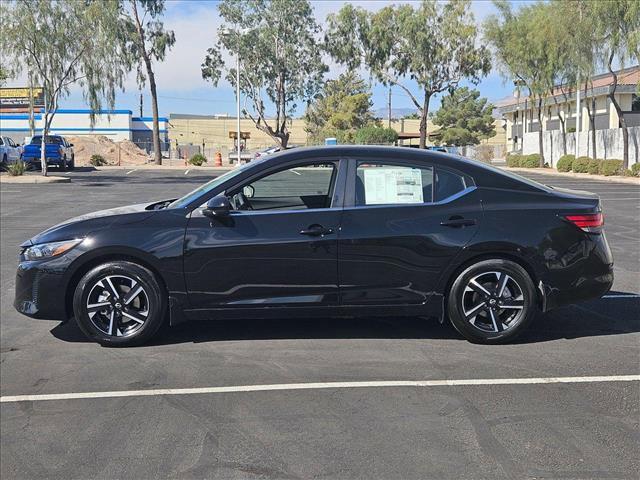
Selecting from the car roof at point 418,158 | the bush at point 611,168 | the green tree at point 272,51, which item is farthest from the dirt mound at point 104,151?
the car roof at point 418,158

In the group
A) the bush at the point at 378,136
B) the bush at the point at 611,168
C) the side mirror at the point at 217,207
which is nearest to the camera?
the side mirror at the point at 217,207

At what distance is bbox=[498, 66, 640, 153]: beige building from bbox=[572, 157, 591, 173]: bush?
15.1ft

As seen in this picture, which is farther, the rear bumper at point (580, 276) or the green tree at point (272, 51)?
the green tree at point (272, 51)

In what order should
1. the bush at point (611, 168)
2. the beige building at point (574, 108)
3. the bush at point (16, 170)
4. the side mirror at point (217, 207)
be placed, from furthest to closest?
the beige building at point (574, 108)
the bush at point (611, 168)
the bush at point (16, 170)
the side mirror at point (217, 207)

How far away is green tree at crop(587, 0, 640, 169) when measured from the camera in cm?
3255

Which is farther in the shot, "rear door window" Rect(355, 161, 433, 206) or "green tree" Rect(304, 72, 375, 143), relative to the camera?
"green tree" Rect(304, 72, 375, 143)

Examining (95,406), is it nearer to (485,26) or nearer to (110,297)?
(110,297)

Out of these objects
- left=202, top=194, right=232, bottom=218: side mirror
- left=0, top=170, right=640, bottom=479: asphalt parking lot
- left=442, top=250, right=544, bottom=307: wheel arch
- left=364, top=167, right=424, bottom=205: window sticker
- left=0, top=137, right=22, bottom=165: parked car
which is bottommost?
left=0, top=170, right=640, bottom=479: asphalt parking lot

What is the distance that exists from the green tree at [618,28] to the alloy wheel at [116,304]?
31.1 metres

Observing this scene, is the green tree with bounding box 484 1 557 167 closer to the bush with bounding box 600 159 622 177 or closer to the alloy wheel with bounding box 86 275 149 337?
the bush with bounding box 600 159 622 177

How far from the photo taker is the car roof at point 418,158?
6254mm

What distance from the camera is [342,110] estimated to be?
84.8 meters

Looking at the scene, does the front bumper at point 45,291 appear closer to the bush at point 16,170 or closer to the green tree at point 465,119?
the bush at point 16,170

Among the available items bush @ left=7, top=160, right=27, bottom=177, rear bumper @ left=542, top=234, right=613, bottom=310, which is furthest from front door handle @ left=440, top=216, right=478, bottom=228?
bush @ left=7, top=160, right=27, bottom=177
